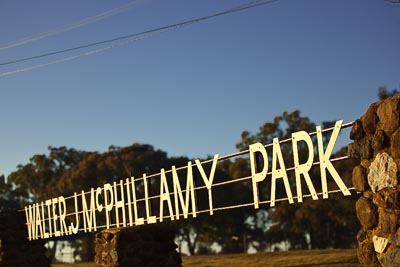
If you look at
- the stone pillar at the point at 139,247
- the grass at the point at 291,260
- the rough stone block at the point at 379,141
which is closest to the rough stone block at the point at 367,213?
the rough stone block at the point at 379,141

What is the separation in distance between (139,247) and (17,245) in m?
8.52

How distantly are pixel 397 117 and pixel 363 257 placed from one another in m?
1.67

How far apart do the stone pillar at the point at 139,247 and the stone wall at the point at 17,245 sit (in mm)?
7120

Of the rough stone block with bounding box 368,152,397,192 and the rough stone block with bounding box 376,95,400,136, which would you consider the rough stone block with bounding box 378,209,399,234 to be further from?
the rough stone block with bounding box 376,95,400,136

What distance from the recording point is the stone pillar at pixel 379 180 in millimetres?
6824

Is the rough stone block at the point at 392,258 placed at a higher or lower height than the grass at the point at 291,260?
higher

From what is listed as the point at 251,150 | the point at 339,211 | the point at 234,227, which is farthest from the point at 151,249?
the point at 234,227

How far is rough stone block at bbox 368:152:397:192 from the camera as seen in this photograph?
6.86 meters

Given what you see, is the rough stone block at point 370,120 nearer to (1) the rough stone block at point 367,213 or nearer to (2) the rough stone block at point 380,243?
(1) the rough stone block at point 367,213

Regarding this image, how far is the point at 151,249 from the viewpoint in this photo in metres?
14.0

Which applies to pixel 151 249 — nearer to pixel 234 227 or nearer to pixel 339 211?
pixel 339 211

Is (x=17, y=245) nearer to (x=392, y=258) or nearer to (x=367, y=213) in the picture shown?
(x=367, y=213)

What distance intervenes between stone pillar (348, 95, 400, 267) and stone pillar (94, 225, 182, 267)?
7065mm

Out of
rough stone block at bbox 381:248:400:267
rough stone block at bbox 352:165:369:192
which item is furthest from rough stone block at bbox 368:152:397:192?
rough stone block at bbox 381:248:400:267
